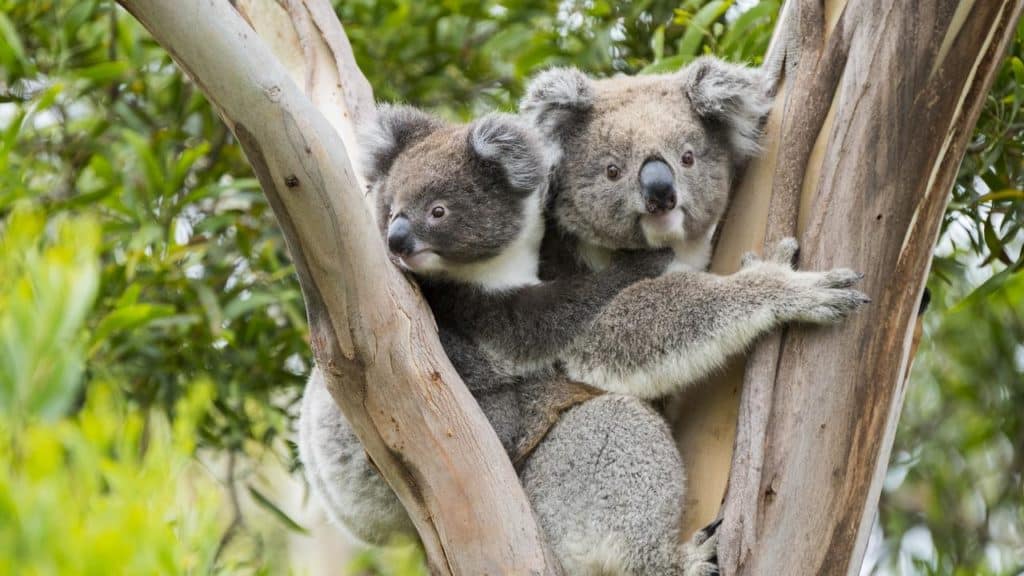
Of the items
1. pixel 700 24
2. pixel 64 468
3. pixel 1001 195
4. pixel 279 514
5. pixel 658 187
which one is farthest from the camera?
pixel 279 514

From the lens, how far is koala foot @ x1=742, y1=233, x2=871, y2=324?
2.45m

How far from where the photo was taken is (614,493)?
8.99ft

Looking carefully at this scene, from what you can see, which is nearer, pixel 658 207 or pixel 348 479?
pixel 658 207

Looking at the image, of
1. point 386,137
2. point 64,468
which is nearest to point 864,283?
point 386,137

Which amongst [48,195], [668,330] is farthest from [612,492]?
[48,195]

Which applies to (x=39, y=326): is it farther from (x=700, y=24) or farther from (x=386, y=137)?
(x=700, y=24)

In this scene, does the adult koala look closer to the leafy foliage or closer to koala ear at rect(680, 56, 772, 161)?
koala ear at rect(680, 56, 772, 161)

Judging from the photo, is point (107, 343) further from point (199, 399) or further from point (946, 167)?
point (946, 167)

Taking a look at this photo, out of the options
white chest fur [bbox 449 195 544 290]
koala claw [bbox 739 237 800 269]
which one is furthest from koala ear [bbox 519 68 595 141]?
koala claw [bbox 739 237 800 269]

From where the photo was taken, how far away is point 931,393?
15.4 feet

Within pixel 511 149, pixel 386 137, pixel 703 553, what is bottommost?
pixel 703 553

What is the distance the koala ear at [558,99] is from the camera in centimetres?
305

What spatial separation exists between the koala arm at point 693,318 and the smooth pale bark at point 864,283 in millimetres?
72

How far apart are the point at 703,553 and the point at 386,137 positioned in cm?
147
